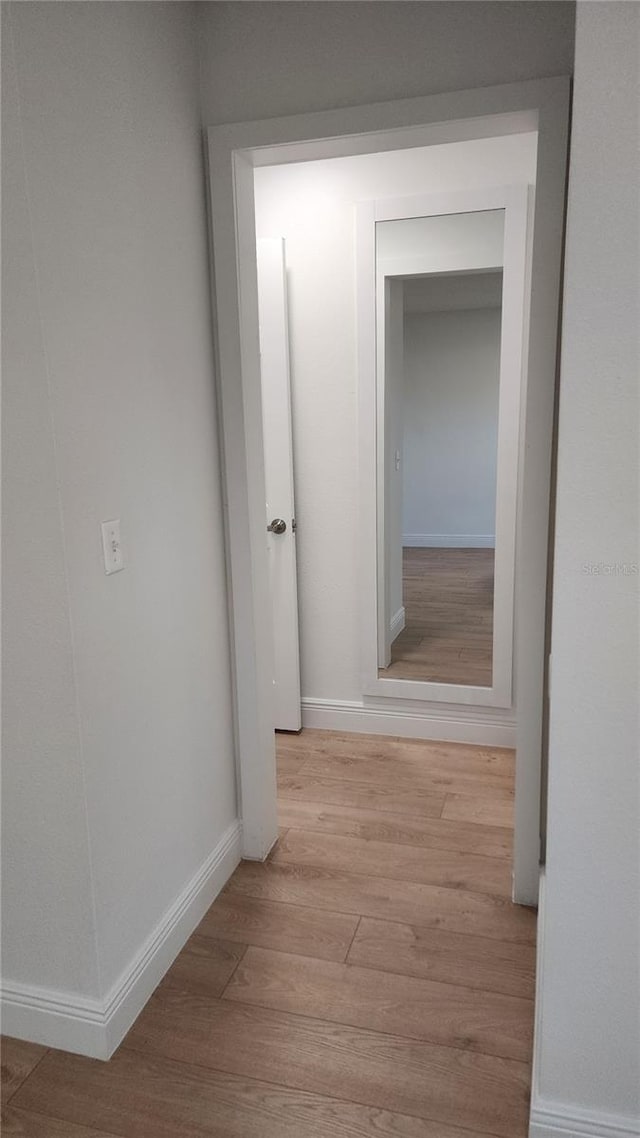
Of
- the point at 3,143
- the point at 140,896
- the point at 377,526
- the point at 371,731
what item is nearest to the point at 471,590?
A: the point at 377,526

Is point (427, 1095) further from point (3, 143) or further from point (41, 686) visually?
point (3, 143)

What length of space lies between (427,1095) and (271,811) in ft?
3.31

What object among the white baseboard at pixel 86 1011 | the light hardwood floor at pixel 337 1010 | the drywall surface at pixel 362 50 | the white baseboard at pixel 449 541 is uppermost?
the drywall surface at pixel 362 50

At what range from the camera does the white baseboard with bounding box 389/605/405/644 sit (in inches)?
126

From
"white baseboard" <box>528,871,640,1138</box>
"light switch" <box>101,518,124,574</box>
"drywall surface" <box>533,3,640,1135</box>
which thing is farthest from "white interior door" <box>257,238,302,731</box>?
"white baseboard" <box>528,871,640,1138</box>

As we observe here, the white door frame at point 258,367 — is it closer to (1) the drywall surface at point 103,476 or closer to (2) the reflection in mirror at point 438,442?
(1) the drywall surface at point 103,476

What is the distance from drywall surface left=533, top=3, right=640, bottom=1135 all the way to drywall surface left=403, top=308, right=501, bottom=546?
1.67 metres

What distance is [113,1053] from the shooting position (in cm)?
163

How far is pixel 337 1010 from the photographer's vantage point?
5.69ft

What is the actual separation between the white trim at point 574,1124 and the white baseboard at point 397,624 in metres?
1.98

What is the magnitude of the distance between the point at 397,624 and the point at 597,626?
2032 mm

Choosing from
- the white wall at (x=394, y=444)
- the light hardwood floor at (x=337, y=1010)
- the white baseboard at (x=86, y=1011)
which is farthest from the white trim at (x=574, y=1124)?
the white wall at (x=394, y=444)

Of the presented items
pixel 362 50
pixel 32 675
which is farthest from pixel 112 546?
pixel 362 50

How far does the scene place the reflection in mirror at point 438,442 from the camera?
2.74 metres
